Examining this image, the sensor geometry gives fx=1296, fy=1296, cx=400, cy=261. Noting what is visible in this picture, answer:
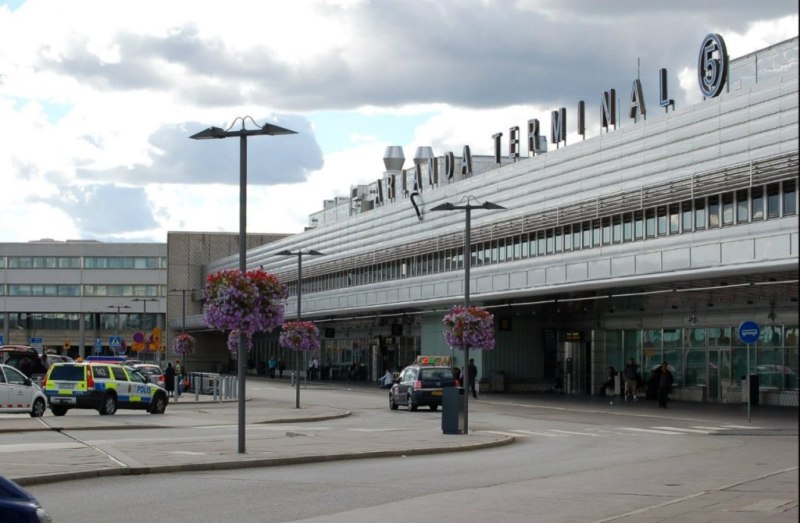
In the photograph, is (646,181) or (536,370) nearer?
(646,181)

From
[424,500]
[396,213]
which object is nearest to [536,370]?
[396,213]

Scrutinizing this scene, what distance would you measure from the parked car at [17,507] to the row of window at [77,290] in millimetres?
121478

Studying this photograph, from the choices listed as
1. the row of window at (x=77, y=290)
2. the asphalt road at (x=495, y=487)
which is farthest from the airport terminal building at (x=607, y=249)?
the row of window at (x=77, y=290)

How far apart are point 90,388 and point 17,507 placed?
31111 millimetres

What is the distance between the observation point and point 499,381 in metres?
62.3

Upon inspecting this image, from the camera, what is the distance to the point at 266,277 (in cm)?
2520

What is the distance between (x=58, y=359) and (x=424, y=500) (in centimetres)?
5754

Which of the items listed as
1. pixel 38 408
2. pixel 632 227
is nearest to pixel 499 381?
pixel 632 227

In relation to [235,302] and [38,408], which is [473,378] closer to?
[38,408]

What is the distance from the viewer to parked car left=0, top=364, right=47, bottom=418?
3553 centimetres

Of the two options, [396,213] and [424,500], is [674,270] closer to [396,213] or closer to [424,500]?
[424,500]

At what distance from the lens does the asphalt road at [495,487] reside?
1496 cm

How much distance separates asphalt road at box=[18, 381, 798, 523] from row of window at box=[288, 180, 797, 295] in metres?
9.24

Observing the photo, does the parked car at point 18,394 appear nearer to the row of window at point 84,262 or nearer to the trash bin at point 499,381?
the trash bin at point 499,381
